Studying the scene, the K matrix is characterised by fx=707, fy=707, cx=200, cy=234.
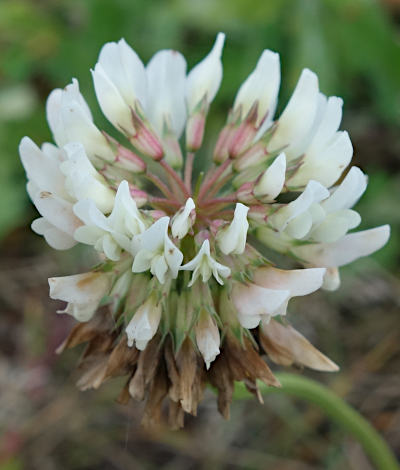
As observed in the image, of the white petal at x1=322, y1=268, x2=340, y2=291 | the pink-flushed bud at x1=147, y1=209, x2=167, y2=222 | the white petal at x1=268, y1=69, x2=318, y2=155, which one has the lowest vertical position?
the pink-flushed bud at x1=147, y1=209, x2=167, y2=222

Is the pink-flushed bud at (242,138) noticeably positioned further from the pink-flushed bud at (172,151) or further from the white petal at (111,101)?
the white petal at (111,101)

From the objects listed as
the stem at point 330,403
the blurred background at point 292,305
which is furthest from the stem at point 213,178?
the blurred background at point 292,305

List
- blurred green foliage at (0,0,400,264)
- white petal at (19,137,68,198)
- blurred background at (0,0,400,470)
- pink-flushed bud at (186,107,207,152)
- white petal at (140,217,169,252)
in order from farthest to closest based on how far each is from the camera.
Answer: blurred green foliage at (0,0,400,264) → blurred background at (0,0,400,470) → pink-flushed bud at (186,107,207,152) → white petal at (19,137,68,198) → white petal at (140,217,169,252)

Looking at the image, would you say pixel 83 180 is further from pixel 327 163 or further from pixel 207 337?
pixel 327 163

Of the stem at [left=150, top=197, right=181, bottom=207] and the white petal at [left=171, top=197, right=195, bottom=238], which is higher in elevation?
the white petal at [left=171, top=197, right=195, bottom=238]

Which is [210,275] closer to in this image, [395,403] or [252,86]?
[252,86]

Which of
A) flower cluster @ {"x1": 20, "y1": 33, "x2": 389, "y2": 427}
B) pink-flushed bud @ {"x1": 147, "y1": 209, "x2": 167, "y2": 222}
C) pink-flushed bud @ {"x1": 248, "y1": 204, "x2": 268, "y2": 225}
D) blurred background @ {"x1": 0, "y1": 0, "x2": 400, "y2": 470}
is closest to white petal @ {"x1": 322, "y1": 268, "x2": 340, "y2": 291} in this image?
flower cluster @ {"x1": 20, "y1": 33, "x2": 389, "y2": 427}

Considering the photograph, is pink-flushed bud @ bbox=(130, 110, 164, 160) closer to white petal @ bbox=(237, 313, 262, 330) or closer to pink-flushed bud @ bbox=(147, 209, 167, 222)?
pink-flushed bud @ bbox=(147, 209, 167, 222)
